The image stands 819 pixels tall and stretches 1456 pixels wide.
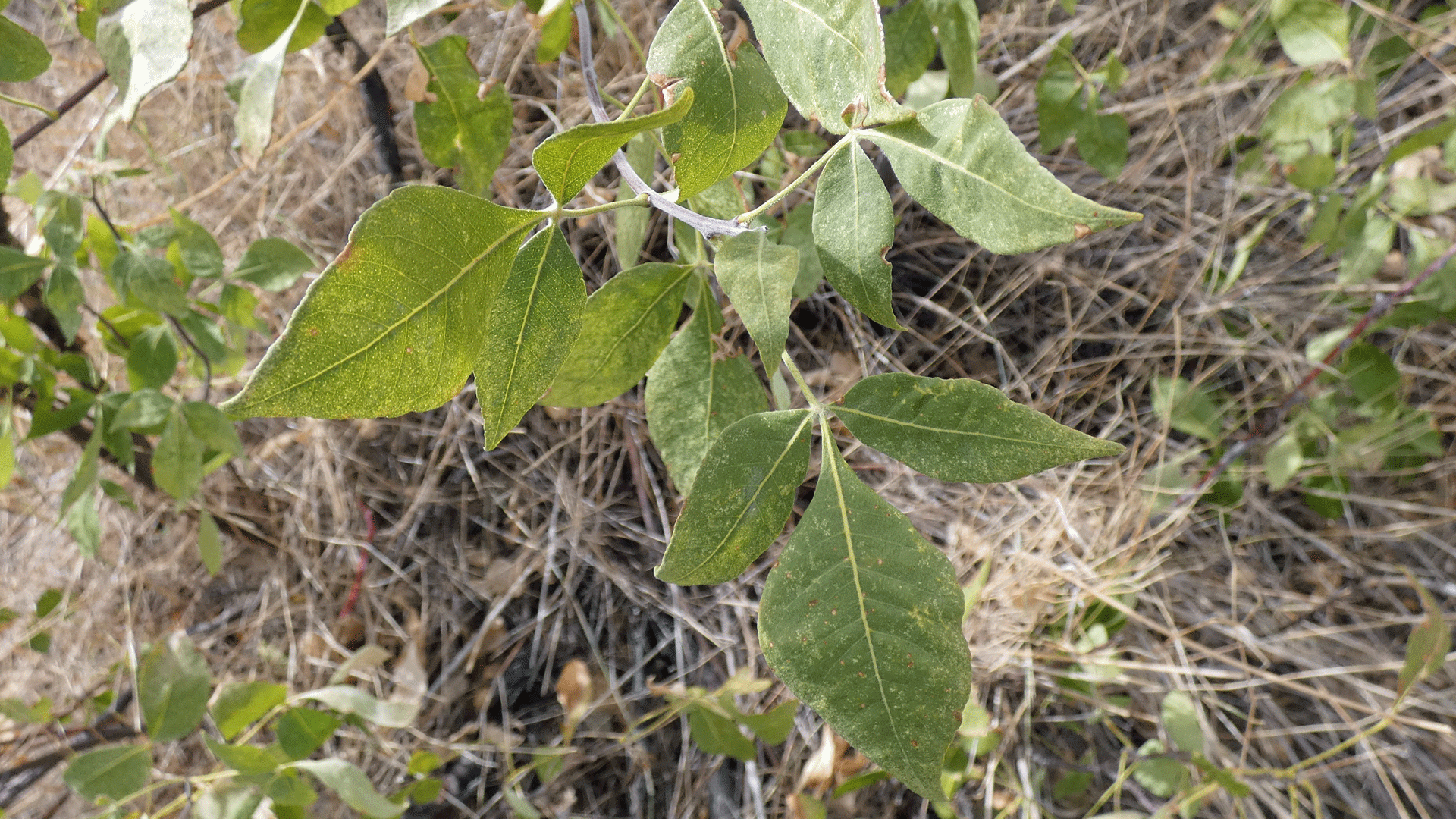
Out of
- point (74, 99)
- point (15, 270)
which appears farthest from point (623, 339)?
point (15, 270)

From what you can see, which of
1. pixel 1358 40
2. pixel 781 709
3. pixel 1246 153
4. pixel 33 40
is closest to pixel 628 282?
pixel 33 40

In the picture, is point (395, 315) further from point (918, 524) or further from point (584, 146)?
point (918, 524)

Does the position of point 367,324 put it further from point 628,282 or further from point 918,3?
point 918,3

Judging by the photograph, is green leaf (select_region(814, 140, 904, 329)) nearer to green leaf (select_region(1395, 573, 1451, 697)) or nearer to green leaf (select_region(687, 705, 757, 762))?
green leaf (select_region(687, 705, 757, 762))

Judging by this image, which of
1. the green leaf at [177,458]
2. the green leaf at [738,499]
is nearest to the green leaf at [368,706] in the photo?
the green leaf at [177,458]

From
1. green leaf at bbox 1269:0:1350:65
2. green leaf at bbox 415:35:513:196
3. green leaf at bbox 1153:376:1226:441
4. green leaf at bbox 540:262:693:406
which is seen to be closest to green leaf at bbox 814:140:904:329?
green leaf at bbox 540:262:693:406
